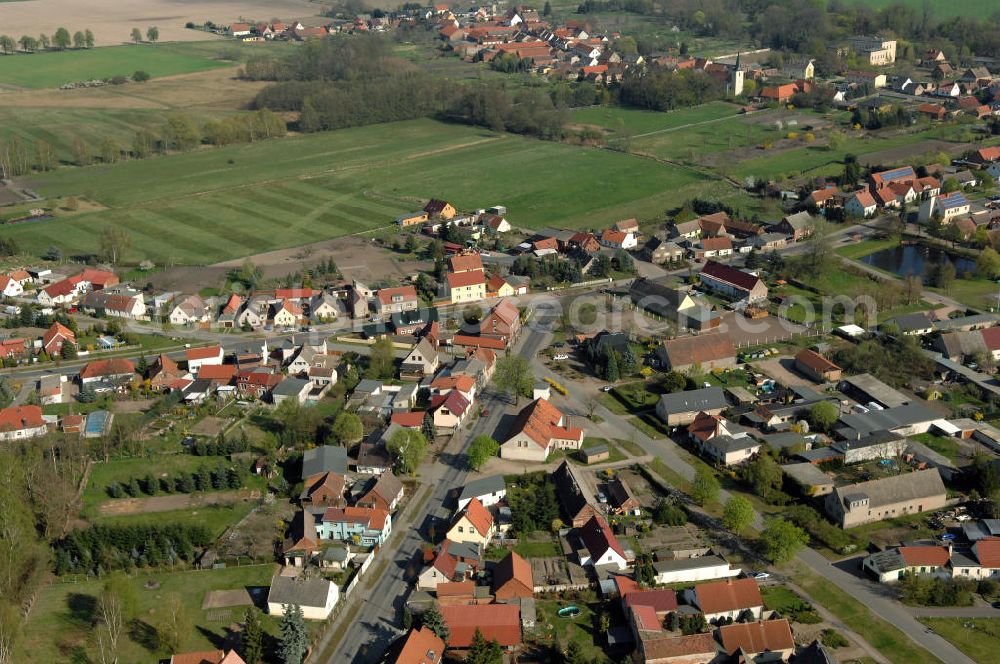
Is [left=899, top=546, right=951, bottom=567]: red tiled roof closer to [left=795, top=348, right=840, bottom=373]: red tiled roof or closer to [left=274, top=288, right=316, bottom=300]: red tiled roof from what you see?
[left=795, top=348, right=840, bottom=373]: red tiled roof

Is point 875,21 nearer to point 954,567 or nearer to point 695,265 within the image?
point 695,265

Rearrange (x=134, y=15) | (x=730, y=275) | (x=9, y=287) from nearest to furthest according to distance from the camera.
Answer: (x=730, y=275), (x=9, y=287), (x=134, y=15)

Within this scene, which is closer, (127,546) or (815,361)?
(127,546)

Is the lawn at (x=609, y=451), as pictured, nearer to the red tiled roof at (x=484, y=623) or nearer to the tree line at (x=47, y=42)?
the red tiled roof at (x=484, y=623)

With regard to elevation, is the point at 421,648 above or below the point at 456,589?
above

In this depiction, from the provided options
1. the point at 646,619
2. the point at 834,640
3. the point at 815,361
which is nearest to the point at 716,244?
the point at 815,361

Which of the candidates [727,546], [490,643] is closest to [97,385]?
[490,643]

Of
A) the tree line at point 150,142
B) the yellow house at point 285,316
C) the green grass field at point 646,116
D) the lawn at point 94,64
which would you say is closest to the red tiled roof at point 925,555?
the yellow house at point 285,316

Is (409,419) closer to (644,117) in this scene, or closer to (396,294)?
(396,294)

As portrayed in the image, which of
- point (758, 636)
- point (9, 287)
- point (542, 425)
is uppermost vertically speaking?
point (9, 287)
